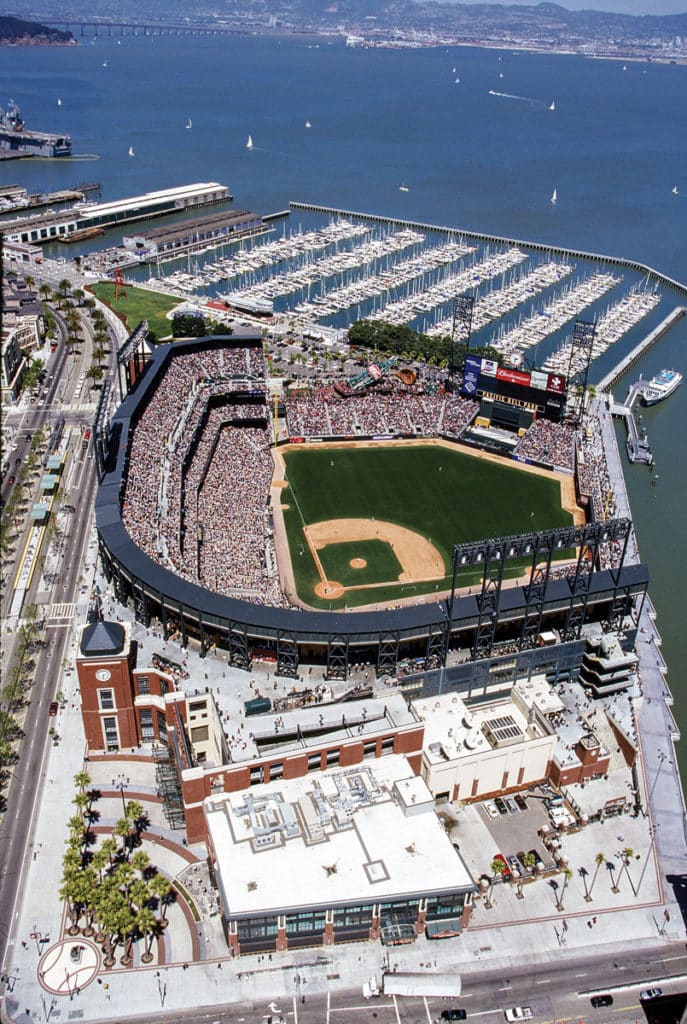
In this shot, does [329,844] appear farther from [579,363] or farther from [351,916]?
[579,363]

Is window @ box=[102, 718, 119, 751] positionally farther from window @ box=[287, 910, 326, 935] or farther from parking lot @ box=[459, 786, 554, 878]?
parking lot @ box=[459, 786, 554, 878]

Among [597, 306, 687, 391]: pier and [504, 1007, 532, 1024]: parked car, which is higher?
[597, 306, 687, 391]: pier

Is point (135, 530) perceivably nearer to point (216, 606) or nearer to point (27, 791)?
point (216, 606)

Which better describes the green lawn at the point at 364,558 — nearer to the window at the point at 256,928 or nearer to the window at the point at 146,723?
the window at the point at 146,723

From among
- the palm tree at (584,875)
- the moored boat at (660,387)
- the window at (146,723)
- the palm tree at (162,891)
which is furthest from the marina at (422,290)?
the palm tree at (162,891)

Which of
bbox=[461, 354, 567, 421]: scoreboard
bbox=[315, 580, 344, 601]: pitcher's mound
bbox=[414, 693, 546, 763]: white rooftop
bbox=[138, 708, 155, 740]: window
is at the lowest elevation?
bbox=[138, 708, 155, 740]: window

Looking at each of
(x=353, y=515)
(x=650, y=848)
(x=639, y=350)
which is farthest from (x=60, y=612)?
(x=639, y=350)

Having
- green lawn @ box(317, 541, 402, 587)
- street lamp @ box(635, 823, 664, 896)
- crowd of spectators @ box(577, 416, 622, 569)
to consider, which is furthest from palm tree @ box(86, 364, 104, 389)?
street lamp @ box(635, 823, 664, 896)
